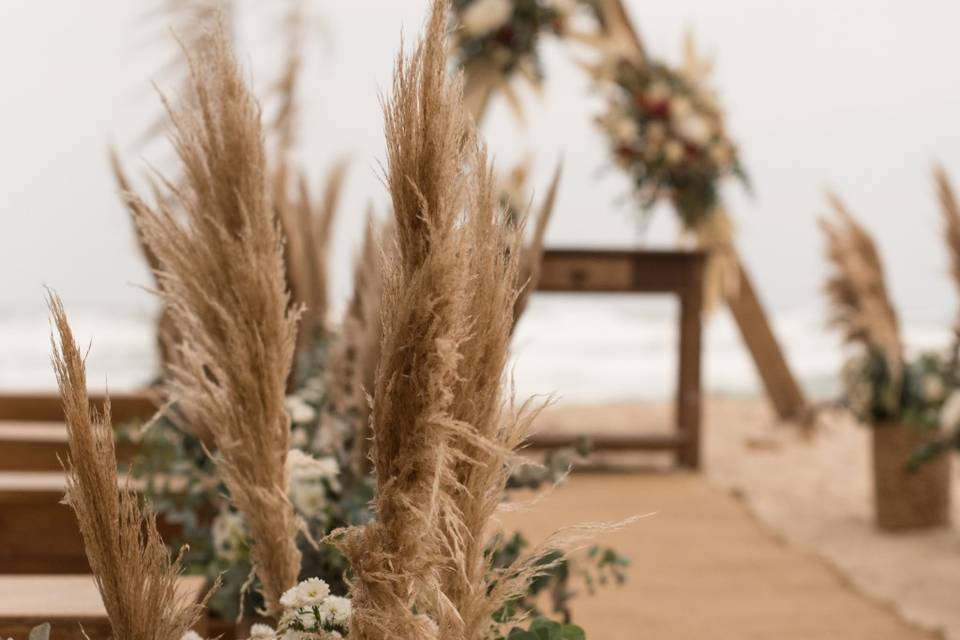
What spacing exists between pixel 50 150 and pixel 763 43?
22.7 feet

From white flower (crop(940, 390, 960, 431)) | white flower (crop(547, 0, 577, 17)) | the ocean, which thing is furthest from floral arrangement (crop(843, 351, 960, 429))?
the ocean

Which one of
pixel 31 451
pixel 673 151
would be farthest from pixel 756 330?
pixel 31 451

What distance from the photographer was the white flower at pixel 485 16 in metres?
4.59

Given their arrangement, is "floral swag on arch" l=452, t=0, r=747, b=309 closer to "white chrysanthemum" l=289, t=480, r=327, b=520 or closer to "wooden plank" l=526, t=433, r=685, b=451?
"wooden plank" l=526, t=433, r=685, b=451

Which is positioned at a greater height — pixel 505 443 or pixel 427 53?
pixel 427 53

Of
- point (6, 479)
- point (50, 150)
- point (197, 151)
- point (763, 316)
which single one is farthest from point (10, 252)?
point (197, 151)

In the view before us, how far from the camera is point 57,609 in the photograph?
42.4 inches

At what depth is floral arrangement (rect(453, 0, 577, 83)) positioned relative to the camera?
4777 mm

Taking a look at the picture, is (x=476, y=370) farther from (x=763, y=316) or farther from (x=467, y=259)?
(x=763, y=316)

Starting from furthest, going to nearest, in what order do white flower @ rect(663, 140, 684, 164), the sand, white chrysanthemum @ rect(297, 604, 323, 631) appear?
white flower @ rect(663, 140, 684, 164) → the sand → white chrysanthemum @ rect(297, 604, 323, 631)

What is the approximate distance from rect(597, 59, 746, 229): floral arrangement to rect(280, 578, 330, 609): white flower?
393 cm

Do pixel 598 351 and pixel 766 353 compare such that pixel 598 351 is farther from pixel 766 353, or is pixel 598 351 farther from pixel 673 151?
pixel 673 151

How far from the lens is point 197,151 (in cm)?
89

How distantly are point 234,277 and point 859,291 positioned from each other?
2711 mm
